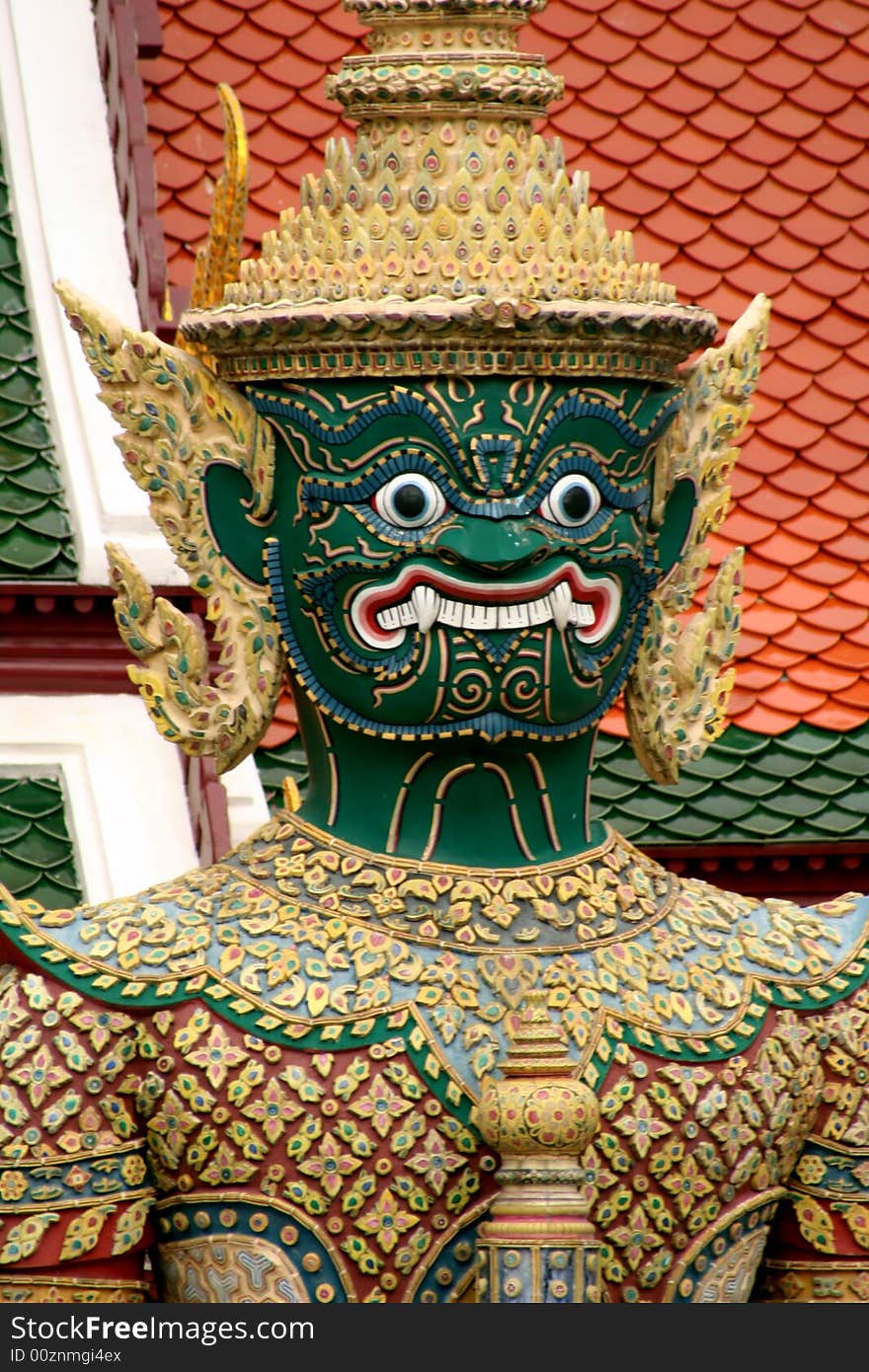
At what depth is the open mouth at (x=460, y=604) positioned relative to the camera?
23.5ft

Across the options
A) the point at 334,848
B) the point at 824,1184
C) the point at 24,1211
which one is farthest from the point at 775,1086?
the point at 24,1211

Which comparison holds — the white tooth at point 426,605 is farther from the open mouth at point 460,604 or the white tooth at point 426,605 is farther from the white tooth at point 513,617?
the white tooth at point 513,617

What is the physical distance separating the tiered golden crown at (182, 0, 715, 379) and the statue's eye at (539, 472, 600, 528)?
21 centimetres

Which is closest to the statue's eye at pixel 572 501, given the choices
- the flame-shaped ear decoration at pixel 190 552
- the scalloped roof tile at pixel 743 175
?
the flame-shaped ear decoration at pixel 190 552

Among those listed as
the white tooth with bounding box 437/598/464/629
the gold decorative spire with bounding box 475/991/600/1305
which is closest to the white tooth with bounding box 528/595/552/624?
the white tooth with bounding box 437/598/464/629

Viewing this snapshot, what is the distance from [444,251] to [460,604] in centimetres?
66

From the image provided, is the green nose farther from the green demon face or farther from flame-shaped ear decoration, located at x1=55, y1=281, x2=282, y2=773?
flame-shaped ear decoration, located at x1=55, y1=281, x2=282, y2=773

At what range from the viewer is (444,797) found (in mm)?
7359

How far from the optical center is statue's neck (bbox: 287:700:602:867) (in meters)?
7.34

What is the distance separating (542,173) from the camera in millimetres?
7391

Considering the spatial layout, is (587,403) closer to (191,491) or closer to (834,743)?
(191,491)

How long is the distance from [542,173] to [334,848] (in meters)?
1.34

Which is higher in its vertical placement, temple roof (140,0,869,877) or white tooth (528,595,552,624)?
white tooth (528,595,552,624)

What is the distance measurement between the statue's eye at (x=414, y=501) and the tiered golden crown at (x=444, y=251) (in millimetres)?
205
